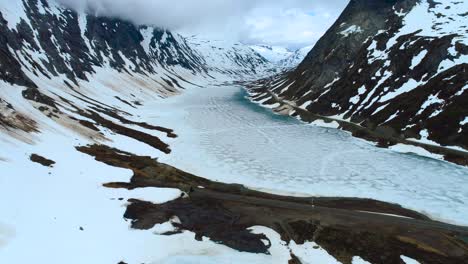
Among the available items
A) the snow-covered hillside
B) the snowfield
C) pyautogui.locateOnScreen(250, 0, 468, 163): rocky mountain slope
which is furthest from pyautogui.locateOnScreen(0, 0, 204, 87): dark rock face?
pyautogui.locateOnScreen(250, 0, 468, 163): rocky mountain slope

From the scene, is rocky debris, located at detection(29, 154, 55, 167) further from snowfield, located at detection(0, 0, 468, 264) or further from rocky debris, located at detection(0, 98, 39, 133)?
rocky debris, located at detection(0, 98, 39, 133)

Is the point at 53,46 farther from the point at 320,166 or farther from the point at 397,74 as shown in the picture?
the point at 320,166

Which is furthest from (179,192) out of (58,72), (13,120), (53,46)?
(53,46)

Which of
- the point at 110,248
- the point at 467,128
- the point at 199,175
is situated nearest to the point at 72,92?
the point at 199,175

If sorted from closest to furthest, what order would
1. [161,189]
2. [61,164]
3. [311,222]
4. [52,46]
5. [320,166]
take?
[311,222]
[161,189]
[61,164]
[320,166]
[52,46]

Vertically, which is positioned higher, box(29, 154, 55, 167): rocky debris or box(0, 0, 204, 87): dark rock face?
box(0, 0, 204, 87): dark rock face

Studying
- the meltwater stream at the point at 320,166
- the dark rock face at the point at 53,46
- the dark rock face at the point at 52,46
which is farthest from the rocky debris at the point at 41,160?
the dark rock face at the point at 52,46

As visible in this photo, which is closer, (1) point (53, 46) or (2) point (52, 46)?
(2) point (52, 46)
